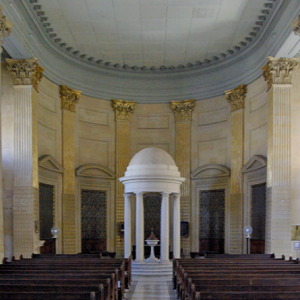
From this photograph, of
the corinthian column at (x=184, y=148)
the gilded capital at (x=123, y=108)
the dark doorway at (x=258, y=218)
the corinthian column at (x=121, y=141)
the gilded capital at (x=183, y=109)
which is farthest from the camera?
the gilded capital at (x=123, y=108)

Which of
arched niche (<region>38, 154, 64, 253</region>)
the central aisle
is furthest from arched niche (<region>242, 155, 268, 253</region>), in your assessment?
arched niche (<region>38, 154, 64, 253</region>)

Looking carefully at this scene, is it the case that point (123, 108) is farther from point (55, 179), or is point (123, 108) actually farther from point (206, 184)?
point (206, 184)

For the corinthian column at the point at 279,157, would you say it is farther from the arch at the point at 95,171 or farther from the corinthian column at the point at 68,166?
the corinthian column at the point at 68,166

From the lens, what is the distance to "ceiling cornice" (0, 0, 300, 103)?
1559 centimetres

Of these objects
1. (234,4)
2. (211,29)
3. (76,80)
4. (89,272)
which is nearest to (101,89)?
(76,80)

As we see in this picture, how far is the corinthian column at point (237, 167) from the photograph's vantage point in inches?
781

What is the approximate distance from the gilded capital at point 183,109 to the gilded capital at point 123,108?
2141 millimetres

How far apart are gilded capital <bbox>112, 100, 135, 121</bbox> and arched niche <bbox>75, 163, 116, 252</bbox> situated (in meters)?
2.77

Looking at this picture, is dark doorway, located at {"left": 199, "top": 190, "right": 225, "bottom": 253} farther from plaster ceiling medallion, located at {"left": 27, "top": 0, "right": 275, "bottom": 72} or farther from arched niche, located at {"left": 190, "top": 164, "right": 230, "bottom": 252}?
plaster ceiling medallion, located at {"left": 27, "top": 0, "right": 275, "bottom": 72}

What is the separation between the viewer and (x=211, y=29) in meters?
18.0

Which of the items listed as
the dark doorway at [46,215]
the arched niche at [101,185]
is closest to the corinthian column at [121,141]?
the arched niche at [101,185]

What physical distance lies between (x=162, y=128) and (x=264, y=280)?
15614mm

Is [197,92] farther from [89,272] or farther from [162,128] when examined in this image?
[89,272]

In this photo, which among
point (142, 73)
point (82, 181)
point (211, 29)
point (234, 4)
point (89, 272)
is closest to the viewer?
point (89, 272)
